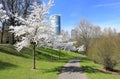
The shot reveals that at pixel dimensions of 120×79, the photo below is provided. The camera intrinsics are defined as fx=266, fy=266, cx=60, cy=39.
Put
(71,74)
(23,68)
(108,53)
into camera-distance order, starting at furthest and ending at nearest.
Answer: (108,53)
(23,68)
(71,74)

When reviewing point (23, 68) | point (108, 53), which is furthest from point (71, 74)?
point (108, 53)

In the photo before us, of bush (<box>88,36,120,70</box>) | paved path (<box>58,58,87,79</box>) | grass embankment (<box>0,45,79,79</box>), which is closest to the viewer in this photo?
grass embankment (<box>0,45,79,79</box>)

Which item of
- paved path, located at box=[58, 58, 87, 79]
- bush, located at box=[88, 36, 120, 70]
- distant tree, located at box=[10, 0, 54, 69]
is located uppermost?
distant tree, located at box=[10, 0, 54, 69]

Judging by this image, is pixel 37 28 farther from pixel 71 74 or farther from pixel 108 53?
pixel 108 53

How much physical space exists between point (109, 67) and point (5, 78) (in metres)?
17.2

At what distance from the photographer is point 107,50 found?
1280 inches

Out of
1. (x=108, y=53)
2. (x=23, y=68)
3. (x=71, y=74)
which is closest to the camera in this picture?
(x=71, y=74)

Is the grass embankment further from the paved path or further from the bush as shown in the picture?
the bush

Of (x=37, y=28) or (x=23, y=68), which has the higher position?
(x=37, y=28)

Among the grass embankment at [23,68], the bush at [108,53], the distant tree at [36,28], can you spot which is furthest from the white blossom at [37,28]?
the bush at [108,53]

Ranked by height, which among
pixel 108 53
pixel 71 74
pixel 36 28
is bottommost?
pixel 71 74

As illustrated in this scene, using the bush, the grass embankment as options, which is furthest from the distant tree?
the bush

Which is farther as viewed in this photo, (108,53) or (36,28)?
(108,53)

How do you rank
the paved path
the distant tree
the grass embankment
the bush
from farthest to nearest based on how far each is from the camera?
the bush
the distant tree
the paved path
the grass embankment
